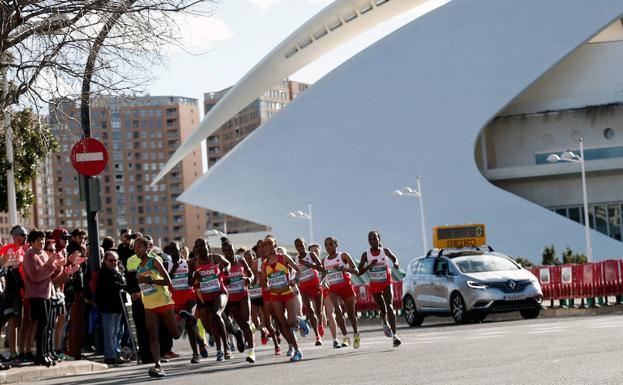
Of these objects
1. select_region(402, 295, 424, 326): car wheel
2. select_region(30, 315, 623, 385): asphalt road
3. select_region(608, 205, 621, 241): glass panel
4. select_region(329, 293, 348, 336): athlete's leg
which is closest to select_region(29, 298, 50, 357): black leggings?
select_region(30, 315, 623, 385): asphalt road

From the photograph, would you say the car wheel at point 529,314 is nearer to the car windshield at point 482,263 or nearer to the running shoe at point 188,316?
the car windshield at point 482,263

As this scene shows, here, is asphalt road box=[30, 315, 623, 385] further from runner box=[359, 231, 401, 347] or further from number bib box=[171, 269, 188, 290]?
number bib box=[171, 269, 188, 290]

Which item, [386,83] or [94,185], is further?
[386,83]

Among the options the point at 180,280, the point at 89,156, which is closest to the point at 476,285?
the point at 180,280

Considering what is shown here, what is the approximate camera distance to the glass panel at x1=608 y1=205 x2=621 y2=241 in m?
51.5

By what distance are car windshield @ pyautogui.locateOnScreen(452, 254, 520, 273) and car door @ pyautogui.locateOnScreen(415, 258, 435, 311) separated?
29.1 inches

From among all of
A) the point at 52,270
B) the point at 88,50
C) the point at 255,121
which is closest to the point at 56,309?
the point at 52,270

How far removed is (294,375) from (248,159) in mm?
42534

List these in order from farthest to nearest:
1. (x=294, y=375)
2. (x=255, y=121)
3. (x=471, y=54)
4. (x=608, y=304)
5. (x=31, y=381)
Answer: (x=255, y=121)
(x=471, y=54)
(x=608, y=304)
(x=31, y=381)
(x=294, y=375)

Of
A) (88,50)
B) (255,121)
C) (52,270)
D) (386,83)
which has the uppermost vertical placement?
(255,121)

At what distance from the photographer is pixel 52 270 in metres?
15.4

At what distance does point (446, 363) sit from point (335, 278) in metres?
4.75

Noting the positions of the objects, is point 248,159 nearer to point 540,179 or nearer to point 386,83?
point 386,83

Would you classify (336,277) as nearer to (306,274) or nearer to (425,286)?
(306,274)
